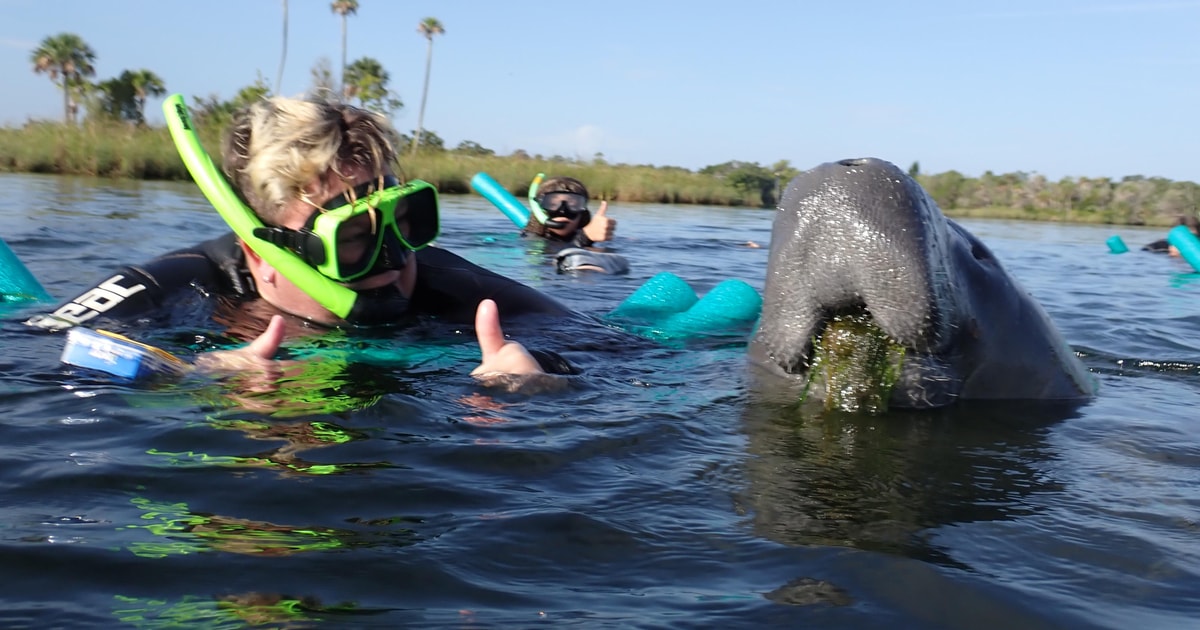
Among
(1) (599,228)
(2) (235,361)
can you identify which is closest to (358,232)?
(2) (235,361)

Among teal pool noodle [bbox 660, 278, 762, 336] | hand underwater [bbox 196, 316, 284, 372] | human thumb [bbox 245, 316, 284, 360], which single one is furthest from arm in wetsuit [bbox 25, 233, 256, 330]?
teal pool noodle [bbox 660, 278, 762, 336]

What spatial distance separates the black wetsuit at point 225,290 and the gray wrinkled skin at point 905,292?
0.98m

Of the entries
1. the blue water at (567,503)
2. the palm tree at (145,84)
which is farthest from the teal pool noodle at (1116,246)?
the palm tree at (145,84)

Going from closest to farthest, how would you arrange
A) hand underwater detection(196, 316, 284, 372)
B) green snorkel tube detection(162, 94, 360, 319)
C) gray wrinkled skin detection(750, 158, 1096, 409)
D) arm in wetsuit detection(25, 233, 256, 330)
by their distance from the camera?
gray wrinkled skin detection(750, 158, 1096, 409) < hand underwater detection(196, 316, 284, 372) < green snorkel tube detection(162, 94, 360, 319) < arm in wetsuit detection(25, 233, 256, 330)

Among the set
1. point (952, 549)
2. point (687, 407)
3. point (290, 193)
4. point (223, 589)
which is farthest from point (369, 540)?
point (290, 193)

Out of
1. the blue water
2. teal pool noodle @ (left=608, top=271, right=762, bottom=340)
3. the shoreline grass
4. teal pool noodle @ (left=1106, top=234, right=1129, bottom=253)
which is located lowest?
the blue water

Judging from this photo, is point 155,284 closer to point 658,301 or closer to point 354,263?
point 354,263

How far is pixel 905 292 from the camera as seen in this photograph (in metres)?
2.51

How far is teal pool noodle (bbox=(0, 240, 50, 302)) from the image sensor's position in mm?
4578

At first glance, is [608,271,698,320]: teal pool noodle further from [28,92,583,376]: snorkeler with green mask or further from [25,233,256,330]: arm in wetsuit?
[25,233,256,330]: arm in wetsuit

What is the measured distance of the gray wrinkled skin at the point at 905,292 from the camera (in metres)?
2.49

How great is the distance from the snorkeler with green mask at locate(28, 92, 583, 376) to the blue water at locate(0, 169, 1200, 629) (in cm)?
19

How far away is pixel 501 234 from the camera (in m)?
12.0

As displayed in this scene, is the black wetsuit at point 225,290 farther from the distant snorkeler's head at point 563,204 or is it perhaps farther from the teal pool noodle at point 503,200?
the teal pool noodle at point 503,200
